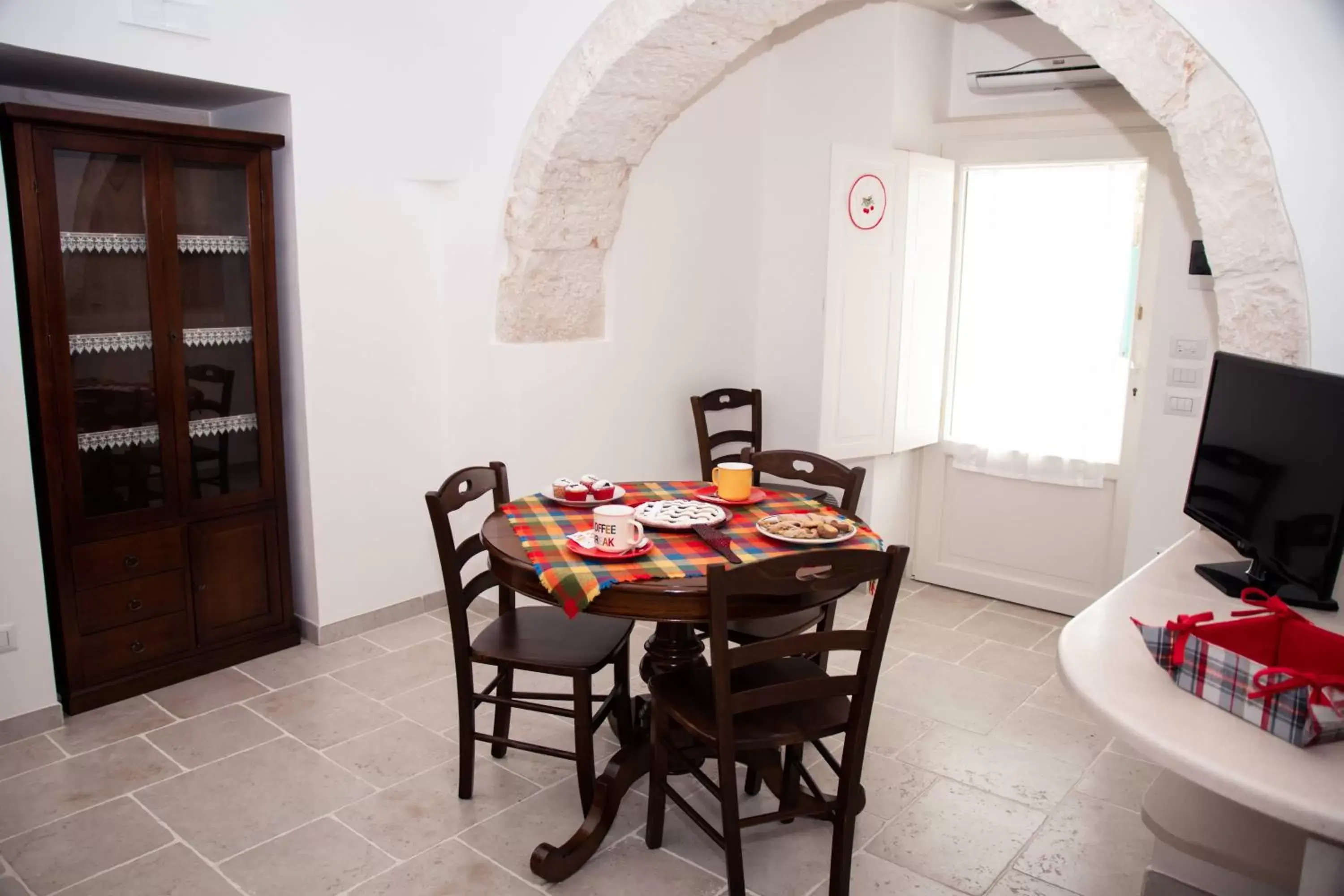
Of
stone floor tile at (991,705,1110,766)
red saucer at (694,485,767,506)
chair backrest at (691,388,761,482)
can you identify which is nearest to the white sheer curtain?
chair backrest at (691,388,761,482)

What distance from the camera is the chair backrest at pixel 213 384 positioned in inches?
132

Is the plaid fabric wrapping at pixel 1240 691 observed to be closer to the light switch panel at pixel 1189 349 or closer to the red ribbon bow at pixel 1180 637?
the red ribbon bow at pixel 1180 637

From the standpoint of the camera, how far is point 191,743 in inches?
118

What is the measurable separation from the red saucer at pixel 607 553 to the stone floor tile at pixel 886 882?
35.8 inches

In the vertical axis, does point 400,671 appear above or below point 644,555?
below

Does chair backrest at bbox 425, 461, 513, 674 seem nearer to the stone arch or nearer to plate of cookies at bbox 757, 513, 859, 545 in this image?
plate of cookies at bbox 757, 513, 859, 545

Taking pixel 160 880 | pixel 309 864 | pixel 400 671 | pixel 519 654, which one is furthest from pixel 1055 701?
pixel 160 880

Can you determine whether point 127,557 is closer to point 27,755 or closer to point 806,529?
point 27,755

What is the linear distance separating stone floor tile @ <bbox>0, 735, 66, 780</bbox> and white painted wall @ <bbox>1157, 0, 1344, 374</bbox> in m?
3.69

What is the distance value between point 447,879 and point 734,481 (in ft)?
4.13

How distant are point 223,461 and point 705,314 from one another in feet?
7.01

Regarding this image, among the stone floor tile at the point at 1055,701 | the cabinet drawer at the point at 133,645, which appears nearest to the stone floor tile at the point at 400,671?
the cabinet drawer at the point at 133,645

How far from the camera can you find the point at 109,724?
10.2ft

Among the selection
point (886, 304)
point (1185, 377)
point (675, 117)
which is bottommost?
point (1185, 377)
